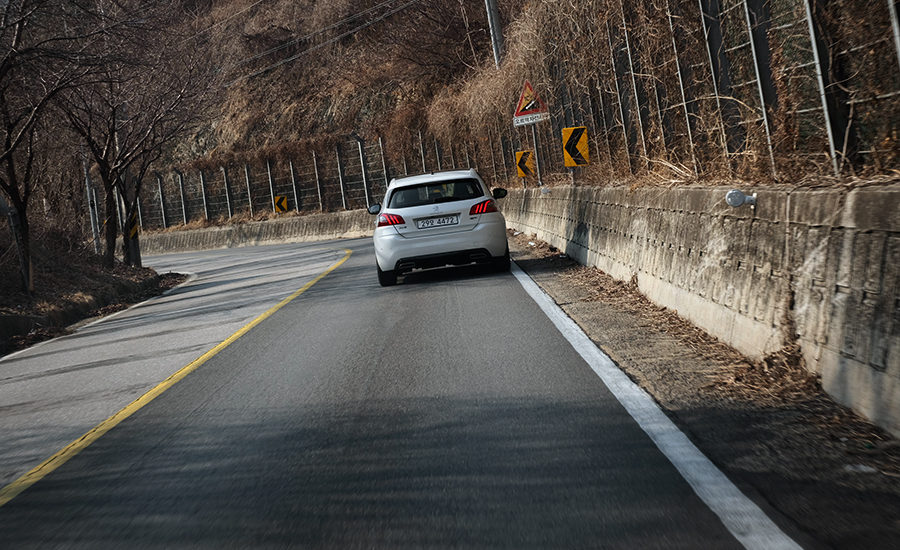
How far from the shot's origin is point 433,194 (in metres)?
14.4

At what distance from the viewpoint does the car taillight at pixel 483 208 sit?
13.9 m

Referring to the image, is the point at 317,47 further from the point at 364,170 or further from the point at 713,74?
the point at 713,74

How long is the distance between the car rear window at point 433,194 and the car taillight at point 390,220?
0.22 metres

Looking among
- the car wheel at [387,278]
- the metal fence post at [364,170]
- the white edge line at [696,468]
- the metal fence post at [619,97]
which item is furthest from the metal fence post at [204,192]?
the white edge line at [696,468]

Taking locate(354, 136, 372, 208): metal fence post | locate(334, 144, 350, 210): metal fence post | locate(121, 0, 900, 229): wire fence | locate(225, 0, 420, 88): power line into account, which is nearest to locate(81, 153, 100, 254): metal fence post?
locate(334, 144, 350, 210): metal fence post

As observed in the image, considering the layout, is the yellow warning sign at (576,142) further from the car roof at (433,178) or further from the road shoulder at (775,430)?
the road shoulder at (775,430)

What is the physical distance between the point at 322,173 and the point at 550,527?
45.5 m

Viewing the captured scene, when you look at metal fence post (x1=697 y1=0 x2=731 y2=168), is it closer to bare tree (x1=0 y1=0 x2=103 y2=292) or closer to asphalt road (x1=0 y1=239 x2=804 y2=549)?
asphalt road (x1=0 y1=239 x2=804 y2=549)

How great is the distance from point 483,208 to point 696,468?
9793 millimetres

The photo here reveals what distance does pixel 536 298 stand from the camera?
36.3 feet

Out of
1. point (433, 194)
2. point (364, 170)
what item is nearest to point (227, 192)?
point (364, 170)

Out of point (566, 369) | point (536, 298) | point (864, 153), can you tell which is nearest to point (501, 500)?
A: point (566, 369)

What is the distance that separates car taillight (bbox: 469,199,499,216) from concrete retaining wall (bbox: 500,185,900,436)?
4.18 metres

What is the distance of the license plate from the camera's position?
543 inches
